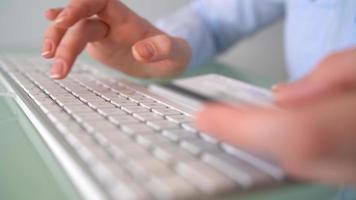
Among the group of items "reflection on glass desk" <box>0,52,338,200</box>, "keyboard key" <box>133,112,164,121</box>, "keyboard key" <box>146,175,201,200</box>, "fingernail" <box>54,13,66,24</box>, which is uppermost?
"fingernail" <box>54,13,66,24</box>

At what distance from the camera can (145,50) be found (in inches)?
18.2

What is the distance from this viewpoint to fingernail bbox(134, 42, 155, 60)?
46 cm

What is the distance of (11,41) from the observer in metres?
0.90

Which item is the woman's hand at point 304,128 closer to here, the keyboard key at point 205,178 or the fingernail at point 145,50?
the keyboard key at point 205,178

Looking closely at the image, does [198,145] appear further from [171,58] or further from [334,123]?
[171,58]

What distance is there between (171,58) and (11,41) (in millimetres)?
494

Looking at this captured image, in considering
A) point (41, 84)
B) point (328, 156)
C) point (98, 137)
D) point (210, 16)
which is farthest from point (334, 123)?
point (210, 16)

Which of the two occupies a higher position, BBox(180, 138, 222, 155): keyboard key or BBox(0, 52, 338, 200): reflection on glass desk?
BBox(180, 138, 222, 155): keyboard key

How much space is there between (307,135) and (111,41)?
1.43ft

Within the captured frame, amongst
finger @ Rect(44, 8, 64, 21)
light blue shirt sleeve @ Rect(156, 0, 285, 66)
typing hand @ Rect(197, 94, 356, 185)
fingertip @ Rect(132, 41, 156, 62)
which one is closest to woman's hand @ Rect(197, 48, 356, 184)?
typing hand @ Rect(197, 94, 356, 185)

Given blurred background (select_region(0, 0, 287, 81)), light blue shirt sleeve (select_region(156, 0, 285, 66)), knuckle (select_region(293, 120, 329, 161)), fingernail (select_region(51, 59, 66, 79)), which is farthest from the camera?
blurred background (select_region(0, 0, 287, 81))

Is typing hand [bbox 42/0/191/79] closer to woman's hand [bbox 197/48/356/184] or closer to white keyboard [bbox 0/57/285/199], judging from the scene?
white keyboard [bbox 0/57/285/199]

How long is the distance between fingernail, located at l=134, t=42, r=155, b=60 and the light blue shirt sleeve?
29cm

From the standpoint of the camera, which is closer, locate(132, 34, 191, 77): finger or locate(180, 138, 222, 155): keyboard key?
locate(180, 138, 222, 155): keyboard key
